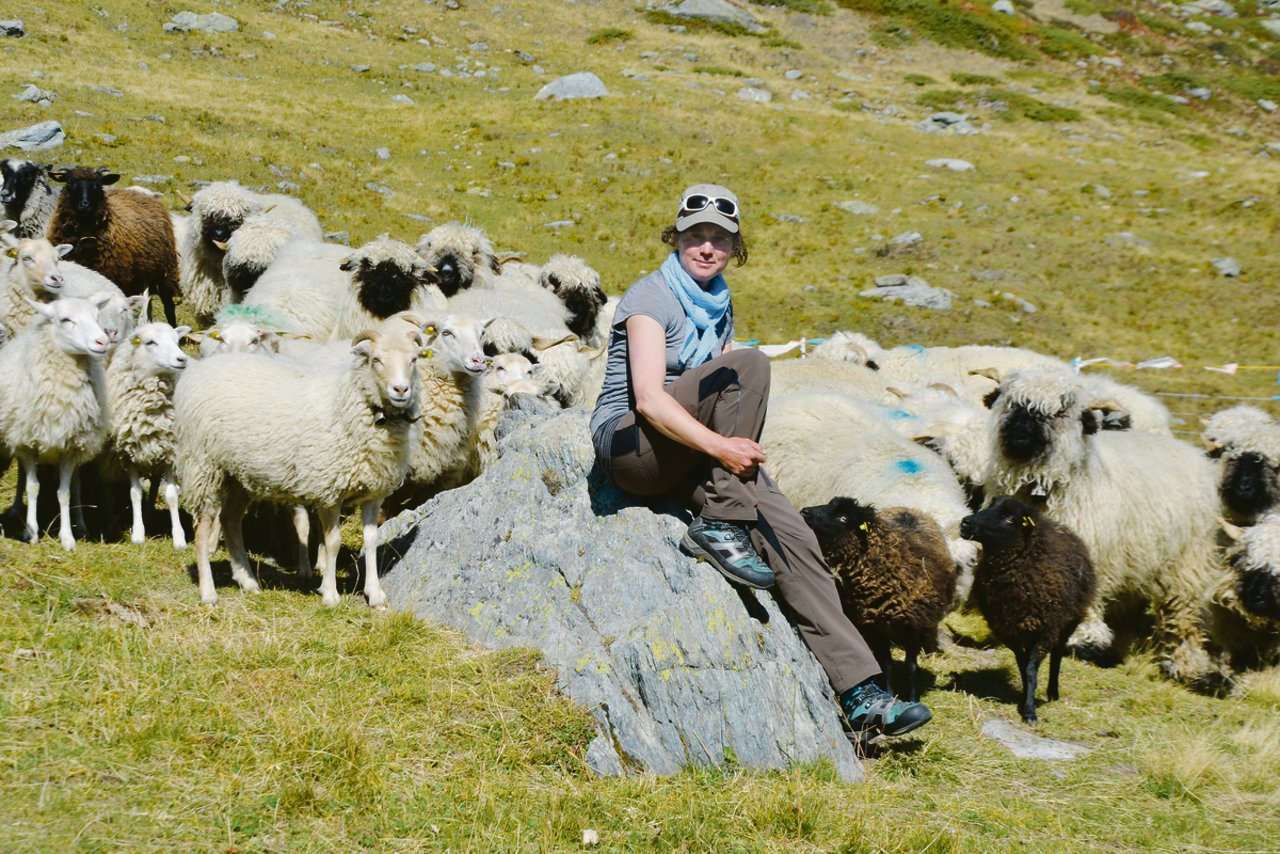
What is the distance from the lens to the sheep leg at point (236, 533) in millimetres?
7113

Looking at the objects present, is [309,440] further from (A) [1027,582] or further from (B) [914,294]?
(B) [914,294]

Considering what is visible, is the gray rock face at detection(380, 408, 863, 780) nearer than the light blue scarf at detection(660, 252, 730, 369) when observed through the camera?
Yes

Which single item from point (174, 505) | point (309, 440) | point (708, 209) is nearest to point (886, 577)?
point (708, 209)

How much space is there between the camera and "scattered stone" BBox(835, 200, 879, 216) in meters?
32.8

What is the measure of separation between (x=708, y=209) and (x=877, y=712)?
8.90 feet

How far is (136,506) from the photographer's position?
7.93 metres

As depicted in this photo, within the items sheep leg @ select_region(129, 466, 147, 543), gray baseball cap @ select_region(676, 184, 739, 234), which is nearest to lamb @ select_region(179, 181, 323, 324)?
sheep leg @ select_region(129, 466, 147, 543)

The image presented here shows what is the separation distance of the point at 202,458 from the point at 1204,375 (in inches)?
820

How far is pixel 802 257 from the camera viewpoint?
2923 cm

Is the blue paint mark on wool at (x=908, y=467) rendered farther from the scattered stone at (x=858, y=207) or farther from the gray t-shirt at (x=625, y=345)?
the scattered stone at (x=858, y=207)

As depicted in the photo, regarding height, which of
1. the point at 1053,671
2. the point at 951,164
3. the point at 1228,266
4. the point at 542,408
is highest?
the point at 542,408

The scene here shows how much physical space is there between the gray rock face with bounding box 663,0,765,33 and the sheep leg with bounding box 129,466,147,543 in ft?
180

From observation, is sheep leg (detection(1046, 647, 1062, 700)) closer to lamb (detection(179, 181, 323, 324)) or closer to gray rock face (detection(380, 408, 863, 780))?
gray rock face (detection(380, 408, 863, 780))

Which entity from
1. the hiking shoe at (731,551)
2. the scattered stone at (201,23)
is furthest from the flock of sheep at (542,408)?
the scattered stone at (201,23)
